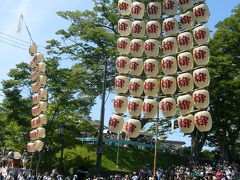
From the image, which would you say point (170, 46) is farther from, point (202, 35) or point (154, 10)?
point (154, 10)

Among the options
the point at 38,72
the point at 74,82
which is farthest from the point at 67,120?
the point at 38,72

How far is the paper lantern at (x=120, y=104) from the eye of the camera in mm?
19281

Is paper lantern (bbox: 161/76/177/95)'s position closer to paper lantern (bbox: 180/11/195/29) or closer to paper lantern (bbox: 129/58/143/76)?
paper lantern (bbox: 129/58/143/76)

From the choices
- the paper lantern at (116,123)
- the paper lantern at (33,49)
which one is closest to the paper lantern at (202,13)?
the paper lantern at (116,123)

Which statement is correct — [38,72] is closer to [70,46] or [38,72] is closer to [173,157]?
[70,46]

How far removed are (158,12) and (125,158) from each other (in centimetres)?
1602

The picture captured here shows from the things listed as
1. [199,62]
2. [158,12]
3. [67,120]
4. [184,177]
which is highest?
[158,12]

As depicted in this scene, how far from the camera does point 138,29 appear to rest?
19.7 metres

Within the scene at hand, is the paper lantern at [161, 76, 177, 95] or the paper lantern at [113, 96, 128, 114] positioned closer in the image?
the paper lantern at [161, 76, 177, 95]

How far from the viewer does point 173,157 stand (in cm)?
3425

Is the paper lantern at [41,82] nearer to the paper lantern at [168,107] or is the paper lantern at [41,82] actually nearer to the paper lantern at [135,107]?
the paper lantern at [135,107]

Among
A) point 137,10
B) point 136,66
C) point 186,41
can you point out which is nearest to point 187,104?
point 186,41

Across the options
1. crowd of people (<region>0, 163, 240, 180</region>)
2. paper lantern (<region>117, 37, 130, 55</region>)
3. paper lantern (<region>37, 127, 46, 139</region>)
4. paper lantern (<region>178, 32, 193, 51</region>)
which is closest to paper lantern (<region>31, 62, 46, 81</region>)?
paper lantern (<region>37, 127, 46, 139</region>)

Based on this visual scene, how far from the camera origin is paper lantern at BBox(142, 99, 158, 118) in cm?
1836
